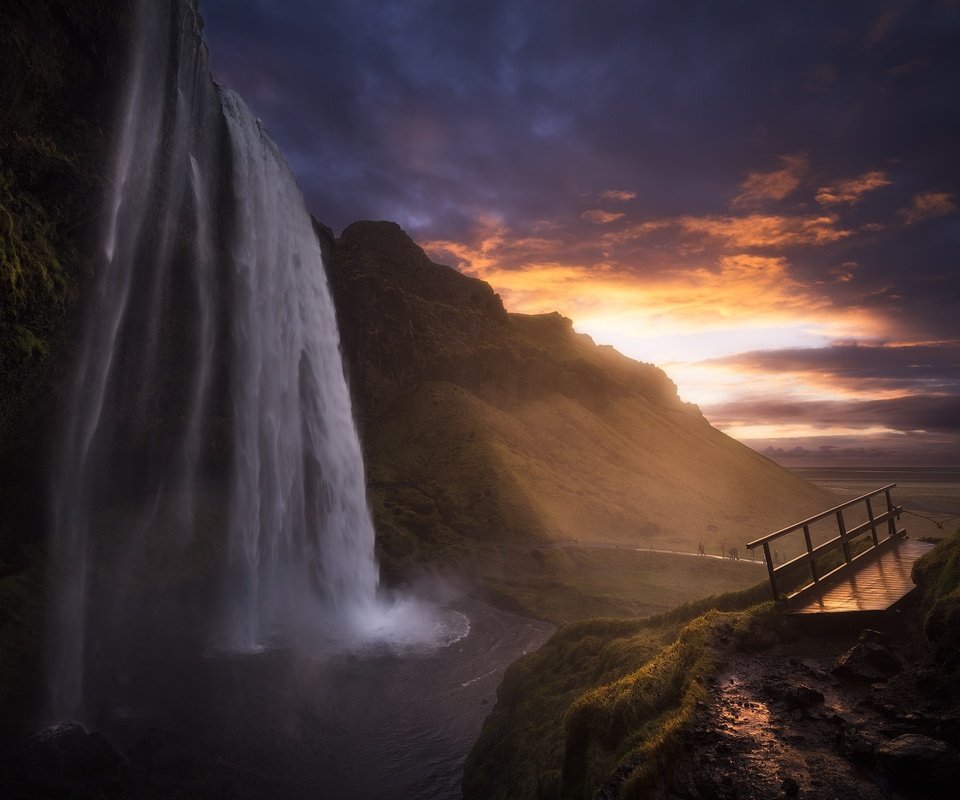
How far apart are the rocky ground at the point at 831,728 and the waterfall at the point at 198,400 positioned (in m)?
27.0

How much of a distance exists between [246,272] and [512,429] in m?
42.6

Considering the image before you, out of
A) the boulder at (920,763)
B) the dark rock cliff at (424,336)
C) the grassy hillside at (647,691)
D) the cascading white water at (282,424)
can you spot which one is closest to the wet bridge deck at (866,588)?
the grassy hillside at (647,691)

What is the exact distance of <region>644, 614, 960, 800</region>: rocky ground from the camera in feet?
16.4

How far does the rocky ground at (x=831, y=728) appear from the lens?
5.00m

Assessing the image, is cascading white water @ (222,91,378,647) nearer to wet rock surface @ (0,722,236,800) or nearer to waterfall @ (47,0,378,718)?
waterfall @ (47,0,378,718)

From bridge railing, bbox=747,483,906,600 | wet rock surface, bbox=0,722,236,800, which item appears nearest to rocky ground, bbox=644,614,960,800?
bridge railing, bbox=747,483,906,600

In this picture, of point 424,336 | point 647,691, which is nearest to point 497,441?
point 424,336

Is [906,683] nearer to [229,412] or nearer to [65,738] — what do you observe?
[65,738]

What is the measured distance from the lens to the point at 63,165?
21.5 meters

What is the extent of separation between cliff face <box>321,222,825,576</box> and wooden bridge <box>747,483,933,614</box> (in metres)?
35.3

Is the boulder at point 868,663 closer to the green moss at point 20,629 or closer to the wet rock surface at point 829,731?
the wet rock surface at point 829,731

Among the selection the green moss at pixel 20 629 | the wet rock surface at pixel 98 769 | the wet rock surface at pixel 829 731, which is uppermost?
the wet rock surface at pixel 829 731

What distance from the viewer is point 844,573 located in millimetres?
10219

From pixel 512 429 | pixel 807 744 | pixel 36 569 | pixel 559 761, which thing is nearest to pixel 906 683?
pixel 807 744
